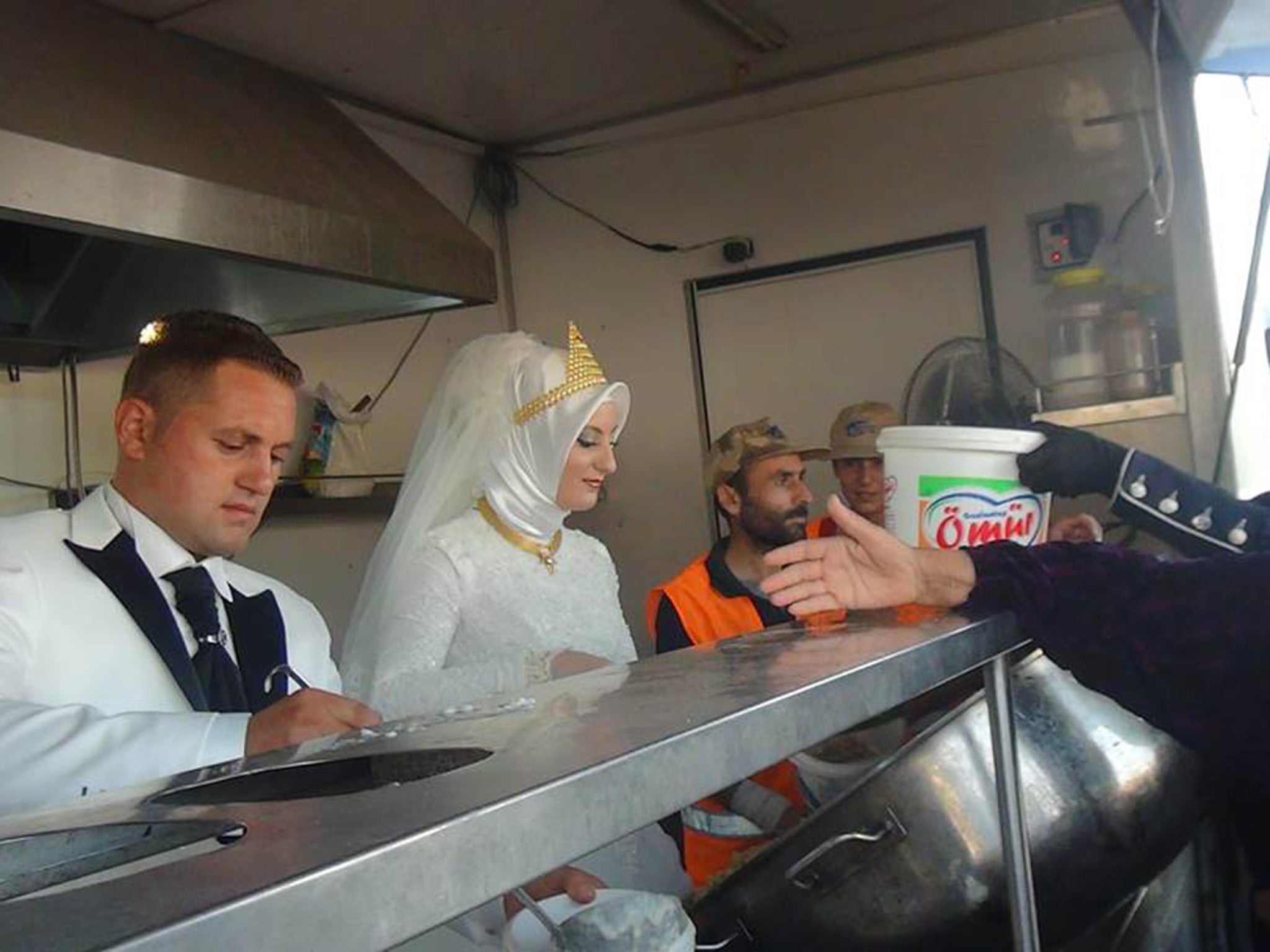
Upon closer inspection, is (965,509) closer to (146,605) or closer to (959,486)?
(959,486)

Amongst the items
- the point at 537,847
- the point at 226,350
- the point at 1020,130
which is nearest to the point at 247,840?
the point at 537,847

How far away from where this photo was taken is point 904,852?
0.95 m

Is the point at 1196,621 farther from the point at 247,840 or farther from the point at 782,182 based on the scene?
the point at 782,182

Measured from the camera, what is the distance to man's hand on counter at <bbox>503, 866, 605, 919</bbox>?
100 cm

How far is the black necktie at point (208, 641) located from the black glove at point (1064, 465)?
2.82 feet

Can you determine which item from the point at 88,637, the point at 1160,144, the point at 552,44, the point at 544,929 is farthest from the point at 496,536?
the point at 1160,144

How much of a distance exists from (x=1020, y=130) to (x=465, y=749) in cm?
298

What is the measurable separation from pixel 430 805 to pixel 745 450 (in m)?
2.45

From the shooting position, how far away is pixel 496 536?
2.05 metres

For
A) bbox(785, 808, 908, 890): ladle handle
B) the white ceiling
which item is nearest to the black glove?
bbox(785, 808, 908, 890): ladle handle

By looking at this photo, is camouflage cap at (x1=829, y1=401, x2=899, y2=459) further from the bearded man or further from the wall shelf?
the wall shelf

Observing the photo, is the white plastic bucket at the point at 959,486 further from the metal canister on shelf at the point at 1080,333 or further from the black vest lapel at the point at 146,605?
the metal canister on shelf at the point at 1080,333

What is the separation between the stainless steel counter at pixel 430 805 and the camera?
1.14 feet

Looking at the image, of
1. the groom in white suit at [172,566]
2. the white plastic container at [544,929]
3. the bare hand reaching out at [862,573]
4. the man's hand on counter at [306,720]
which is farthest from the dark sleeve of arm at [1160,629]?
the groom in white suit at [172,566]
